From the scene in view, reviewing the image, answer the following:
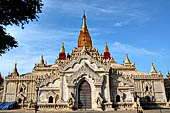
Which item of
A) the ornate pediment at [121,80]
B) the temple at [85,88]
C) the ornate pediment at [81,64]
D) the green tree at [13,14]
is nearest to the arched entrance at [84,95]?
the temple at [85,88]

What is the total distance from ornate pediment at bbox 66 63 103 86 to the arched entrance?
1.06 meters

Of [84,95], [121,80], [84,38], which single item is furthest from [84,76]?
[84,38]

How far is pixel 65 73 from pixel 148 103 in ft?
65.4

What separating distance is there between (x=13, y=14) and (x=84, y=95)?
17660 millimetres

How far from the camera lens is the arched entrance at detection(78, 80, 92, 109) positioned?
2906cm

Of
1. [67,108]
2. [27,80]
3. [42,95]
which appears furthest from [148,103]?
[27,80]

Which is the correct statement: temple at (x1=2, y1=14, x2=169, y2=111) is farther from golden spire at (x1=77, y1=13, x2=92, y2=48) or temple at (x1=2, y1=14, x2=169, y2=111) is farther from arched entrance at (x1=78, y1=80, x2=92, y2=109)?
golden spire at (x1=77, y1=13, x2=92, y2=48)

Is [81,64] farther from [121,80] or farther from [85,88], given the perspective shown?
[121,80]

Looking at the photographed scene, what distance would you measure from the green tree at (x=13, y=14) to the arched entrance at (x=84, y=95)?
15.4m

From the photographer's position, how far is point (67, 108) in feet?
92.9

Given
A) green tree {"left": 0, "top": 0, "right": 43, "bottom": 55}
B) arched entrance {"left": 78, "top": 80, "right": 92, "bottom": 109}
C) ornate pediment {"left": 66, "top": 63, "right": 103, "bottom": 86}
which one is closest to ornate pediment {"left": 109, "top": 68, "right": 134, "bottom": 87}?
ornate pediment {"left": 66, "top": 63, "right": 103, "bottom": 86}

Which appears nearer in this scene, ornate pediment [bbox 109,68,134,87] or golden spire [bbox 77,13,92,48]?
ornate pediment [bbox 109,68,134,87]

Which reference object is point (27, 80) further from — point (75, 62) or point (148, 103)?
point (148, 103)

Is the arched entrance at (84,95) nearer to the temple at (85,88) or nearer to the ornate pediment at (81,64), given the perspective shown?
the temple at (85,88)
